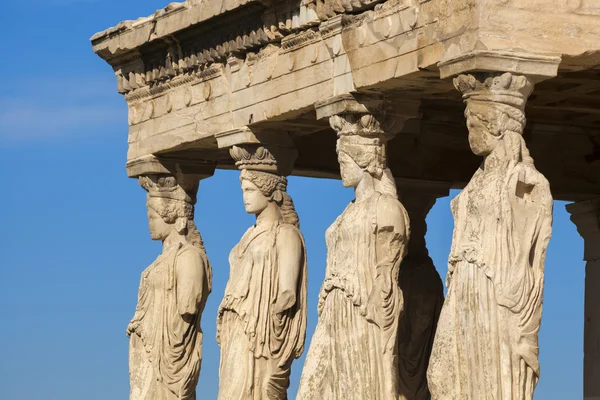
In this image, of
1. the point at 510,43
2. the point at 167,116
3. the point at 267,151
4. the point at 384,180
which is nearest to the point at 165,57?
the point at 167,116

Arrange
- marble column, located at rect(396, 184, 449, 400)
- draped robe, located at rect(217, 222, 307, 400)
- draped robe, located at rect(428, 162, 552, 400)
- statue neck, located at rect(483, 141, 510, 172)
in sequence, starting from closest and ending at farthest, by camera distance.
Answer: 1. draped robe, located at rect(428, 162, 552, 400)
2. statue neck, located at rect(483, 141, 510, 172)
3. draped robe, located at rect(217, 222, 307, 400)
4. marble column, located at rect(396, 184, 449, 400)

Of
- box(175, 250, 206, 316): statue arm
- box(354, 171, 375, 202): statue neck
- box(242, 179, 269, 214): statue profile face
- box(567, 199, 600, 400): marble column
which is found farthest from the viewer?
box(567, 199, 600, 400): marble column

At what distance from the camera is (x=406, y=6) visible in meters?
17.2

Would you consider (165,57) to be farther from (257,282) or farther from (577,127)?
(577,127)

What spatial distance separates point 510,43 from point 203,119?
5120 millimetres

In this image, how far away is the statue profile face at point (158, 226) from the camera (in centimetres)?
2169

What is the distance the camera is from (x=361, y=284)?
57.9ft

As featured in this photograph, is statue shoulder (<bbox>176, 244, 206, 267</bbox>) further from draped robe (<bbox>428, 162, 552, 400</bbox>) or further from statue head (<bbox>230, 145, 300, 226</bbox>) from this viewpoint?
draped robe (<bbox>428, 162, 552, 400</bbox>)

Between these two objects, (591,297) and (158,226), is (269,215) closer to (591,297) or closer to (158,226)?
(158,226)

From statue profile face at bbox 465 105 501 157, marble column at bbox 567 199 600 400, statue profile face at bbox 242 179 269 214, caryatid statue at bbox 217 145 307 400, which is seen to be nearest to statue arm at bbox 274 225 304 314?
caryatid statue at bbox 217 145 307 400

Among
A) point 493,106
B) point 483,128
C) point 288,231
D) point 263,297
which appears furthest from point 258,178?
point 493,106

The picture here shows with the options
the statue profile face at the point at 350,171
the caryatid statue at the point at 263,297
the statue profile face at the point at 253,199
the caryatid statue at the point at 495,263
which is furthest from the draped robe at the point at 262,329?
the caryatid statue at the point at 495,263

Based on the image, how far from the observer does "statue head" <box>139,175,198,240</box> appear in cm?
2162

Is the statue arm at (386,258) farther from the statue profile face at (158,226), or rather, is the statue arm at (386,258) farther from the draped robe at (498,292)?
the statue profile face at (158,226)
